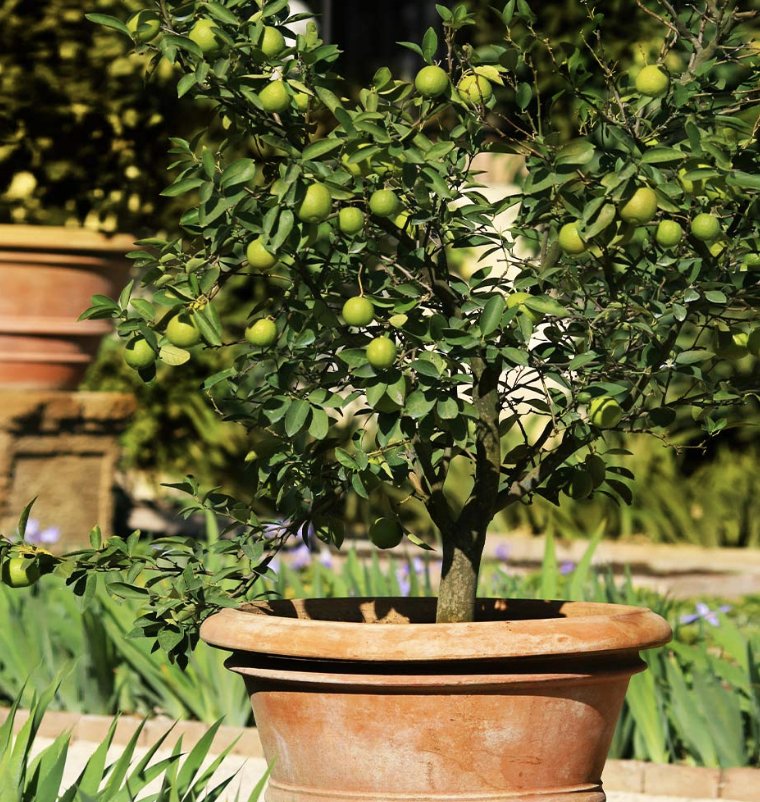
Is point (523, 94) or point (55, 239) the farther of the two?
point (55, 239)

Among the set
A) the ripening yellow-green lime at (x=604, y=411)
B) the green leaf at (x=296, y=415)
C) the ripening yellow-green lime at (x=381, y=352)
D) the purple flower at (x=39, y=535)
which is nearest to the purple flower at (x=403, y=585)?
the purple flower at (x=39, y=535)

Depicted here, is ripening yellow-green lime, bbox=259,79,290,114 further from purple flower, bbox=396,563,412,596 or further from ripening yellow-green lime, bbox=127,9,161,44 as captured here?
purple flower, bbox=396,563,412,596

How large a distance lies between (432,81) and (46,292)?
331 cm

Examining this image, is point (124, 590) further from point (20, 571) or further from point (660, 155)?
point (660, 155)

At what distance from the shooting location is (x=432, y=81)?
1.76 metres

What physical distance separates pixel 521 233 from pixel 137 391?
478 centimetres

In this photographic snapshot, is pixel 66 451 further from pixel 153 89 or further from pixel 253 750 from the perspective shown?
pixel 253 750

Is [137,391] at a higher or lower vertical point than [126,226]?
lower

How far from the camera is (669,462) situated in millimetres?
6109

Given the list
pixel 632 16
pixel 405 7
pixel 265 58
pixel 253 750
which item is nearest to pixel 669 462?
pixel 632 16

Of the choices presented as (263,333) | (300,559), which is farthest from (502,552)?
(263,333)

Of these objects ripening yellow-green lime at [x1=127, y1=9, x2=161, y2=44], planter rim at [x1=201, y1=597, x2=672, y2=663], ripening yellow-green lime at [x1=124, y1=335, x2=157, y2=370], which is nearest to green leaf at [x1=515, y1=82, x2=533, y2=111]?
ripening yellow-green lime at [x1=127, y1=9, x2=161, y2=44]

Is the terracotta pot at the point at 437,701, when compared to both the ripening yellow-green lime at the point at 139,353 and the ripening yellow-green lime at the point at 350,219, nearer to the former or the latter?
the ripening yellow-green lime at the point at 139,353

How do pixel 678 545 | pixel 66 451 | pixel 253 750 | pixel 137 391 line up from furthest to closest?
pixel 137 391 → pixel 678 545 → pixel 66 451 → pixel 253 750
